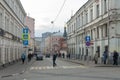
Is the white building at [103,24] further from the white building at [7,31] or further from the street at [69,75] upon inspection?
Answer: the street at [69,75]

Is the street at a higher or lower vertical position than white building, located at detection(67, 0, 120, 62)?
lower

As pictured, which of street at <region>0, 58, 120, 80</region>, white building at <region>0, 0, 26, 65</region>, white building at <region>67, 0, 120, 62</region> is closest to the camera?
street at <region>0, 58, 120, 80</region>

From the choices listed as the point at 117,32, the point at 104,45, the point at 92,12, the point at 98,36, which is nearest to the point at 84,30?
the point at 92,12

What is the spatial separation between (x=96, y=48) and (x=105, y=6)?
8.81 metres

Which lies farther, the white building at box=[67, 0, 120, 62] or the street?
the white building at box=[67, 0, 120, 62]

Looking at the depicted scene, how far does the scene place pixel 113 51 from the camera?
38.7 metres

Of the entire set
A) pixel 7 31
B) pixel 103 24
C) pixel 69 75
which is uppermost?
pixel 103 24

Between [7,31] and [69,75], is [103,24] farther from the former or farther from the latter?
[69,75]

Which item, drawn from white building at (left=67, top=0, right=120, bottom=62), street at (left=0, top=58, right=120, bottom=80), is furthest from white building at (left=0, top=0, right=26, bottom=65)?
white building at (left=67, top=0, right=120, bottom=62)

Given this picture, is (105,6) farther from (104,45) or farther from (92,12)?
(92,12)

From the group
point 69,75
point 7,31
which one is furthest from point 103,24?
point 69,75

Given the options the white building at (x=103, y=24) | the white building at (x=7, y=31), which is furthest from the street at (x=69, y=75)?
the white building at (x=103, y=24)

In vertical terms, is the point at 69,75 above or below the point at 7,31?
below

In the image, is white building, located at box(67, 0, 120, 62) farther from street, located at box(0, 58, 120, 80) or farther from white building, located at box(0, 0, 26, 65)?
street, located at box(0, 58, 120, 80)
